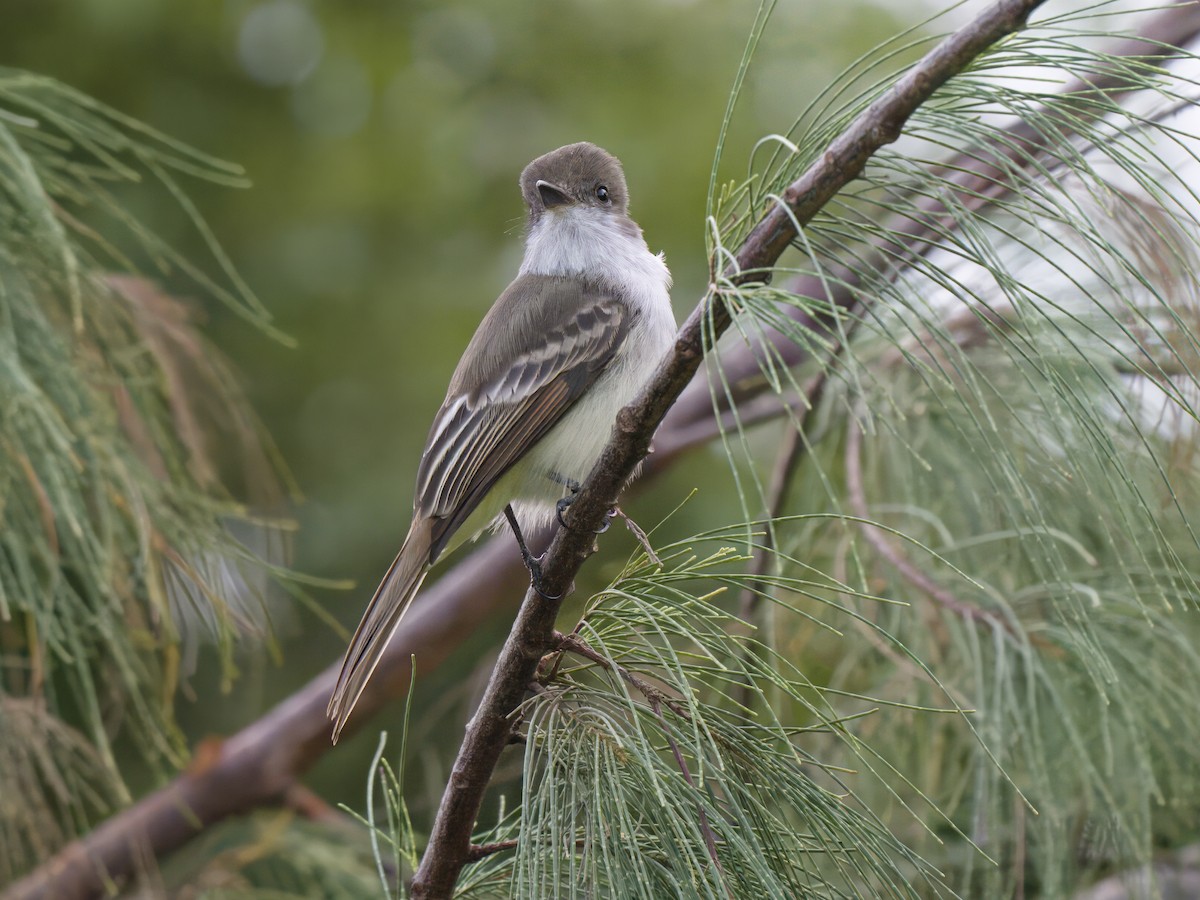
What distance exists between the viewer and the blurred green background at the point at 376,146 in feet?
12.4

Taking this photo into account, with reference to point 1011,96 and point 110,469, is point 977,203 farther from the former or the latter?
point 110,469

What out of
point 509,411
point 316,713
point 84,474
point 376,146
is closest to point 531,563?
point 509,411

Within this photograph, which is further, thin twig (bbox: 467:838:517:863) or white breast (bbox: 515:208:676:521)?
white breast (bbox: 515:208:676:521)

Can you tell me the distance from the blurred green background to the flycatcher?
5.51 ft

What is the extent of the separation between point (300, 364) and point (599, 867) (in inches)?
133

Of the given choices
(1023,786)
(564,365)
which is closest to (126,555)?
(564,365)

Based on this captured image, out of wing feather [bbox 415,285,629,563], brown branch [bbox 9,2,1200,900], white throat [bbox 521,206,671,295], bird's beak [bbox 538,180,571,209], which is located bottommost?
brown branch [bbox 9,2,1200,900]

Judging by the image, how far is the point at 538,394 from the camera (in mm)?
1864

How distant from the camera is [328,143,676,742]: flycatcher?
1.79 metres

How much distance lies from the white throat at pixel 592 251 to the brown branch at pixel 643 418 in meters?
0.95

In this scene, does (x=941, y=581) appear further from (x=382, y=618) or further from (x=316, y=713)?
(x=316, y=713)

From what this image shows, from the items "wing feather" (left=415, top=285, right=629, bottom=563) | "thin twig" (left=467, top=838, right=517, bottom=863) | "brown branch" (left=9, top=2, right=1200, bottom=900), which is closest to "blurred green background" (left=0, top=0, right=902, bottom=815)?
"brown branch" (left=9, top=2, right=1200, bottom=900)

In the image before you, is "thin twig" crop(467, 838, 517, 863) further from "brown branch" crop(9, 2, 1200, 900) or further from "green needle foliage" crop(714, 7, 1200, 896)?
"brown branch" crop(9, 2, 1200, 900)

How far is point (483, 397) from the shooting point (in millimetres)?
1928
